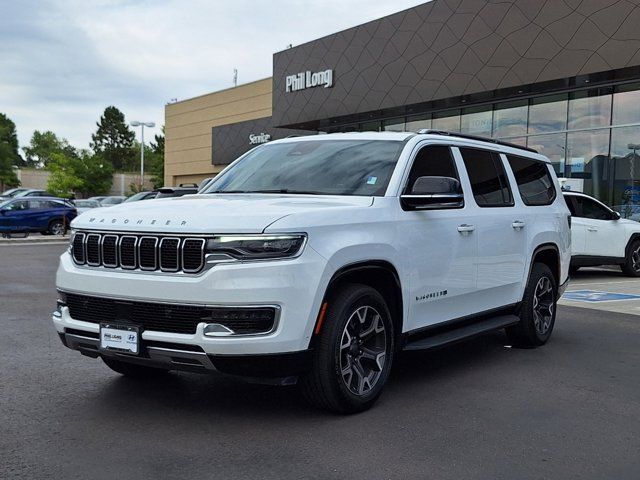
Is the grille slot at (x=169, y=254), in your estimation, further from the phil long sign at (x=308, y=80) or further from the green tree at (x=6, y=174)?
the green tree at (x=6, y=174)

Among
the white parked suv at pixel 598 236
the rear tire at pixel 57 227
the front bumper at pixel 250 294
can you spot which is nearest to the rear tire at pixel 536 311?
the front bumper at pixel 250 294

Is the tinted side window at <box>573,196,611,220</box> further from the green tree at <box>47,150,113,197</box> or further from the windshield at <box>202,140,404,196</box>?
the green tree at <box>47,150,113,197</box>

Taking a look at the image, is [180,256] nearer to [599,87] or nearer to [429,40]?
[599,87]

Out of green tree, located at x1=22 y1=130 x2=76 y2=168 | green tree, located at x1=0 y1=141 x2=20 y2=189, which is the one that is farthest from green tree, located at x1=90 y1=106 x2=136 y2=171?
green tree, located at x1=0 y1=141 x2=20 y2=189

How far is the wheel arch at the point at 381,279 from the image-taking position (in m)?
4.69

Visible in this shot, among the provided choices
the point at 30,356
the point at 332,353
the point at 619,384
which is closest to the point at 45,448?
the point at 332,353

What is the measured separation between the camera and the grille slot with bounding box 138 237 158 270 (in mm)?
4414

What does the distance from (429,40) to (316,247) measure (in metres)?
20.1

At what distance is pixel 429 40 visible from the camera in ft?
75.6

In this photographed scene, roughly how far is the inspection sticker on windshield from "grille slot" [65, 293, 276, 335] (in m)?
8.22

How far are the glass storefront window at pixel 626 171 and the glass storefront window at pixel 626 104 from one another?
0.85 feet

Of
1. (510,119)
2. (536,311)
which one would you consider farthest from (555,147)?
(536,311)

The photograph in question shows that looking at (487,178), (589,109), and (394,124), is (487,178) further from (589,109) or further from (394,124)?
(394,124)

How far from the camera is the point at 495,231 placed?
20.8 ft
